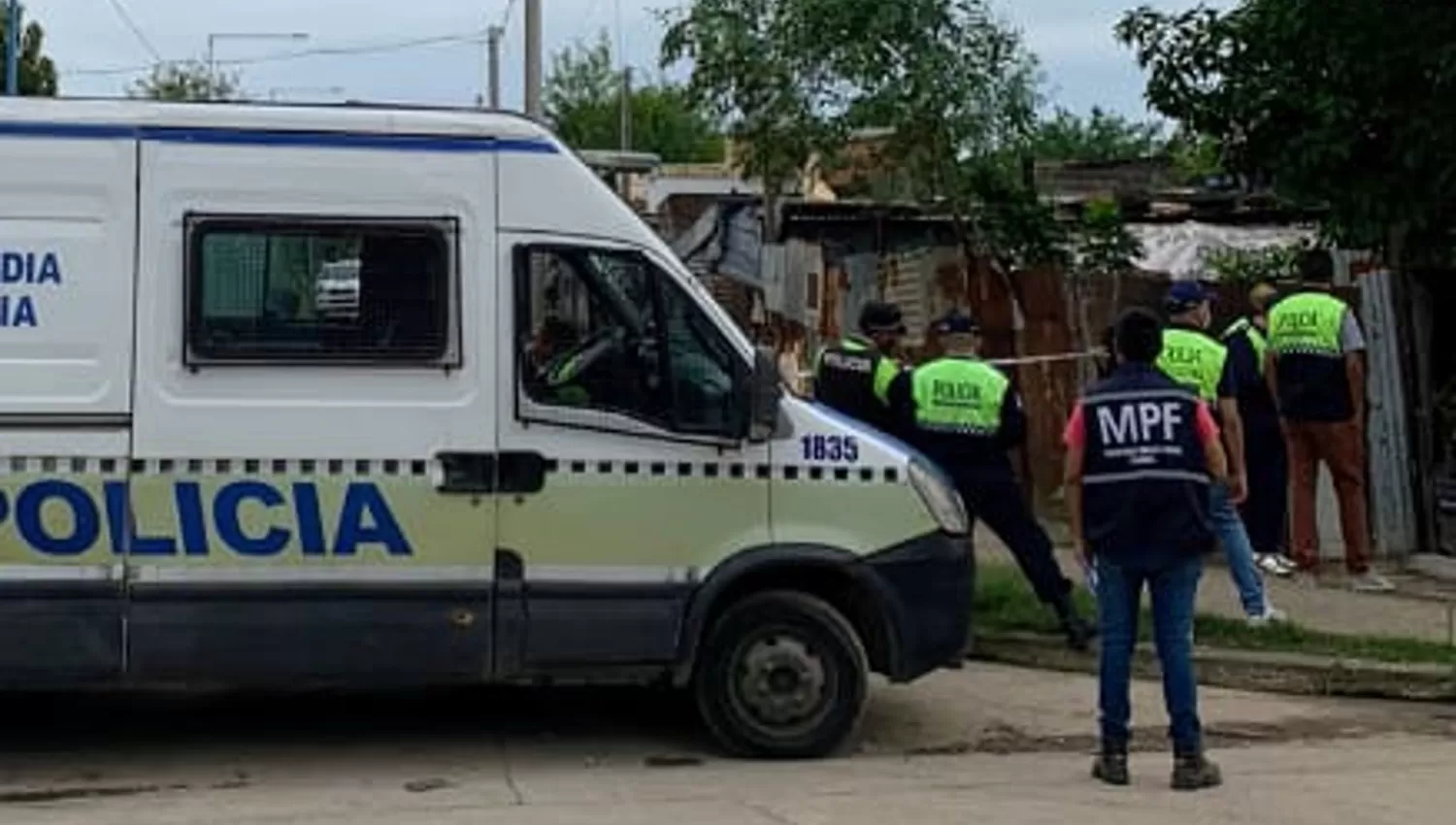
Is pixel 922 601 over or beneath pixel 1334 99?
beneath

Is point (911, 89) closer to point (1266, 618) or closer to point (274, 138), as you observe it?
point (1266, 618)

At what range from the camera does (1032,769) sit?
884 cm

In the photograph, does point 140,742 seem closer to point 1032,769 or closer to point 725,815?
point 725,815

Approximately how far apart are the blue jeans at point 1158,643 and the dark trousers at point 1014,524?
2.48 meters

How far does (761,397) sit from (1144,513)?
5.08 ft

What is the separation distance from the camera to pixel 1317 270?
44.0 ft

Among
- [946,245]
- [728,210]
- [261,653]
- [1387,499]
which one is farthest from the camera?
[728,210]

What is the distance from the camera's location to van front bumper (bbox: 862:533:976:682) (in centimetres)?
890

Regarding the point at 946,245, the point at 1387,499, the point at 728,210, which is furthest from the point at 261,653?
the point at 728,210

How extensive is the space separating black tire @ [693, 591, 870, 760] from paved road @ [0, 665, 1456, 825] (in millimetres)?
136

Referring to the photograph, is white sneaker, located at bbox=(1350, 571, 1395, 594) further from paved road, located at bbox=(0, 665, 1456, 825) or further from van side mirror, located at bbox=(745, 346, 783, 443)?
van side mirror, located at bbox=(745, 346, 783, 443)

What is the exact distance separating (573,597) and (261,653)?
120 centimetres

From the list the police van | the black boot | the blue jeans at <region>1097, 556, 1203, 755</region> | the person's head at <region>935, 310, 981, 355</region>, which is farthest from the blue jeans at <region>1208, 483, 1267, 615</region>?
the police van

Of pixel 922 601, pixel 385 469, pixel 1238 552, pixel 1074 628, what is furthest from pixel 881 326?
pixel 385 469
